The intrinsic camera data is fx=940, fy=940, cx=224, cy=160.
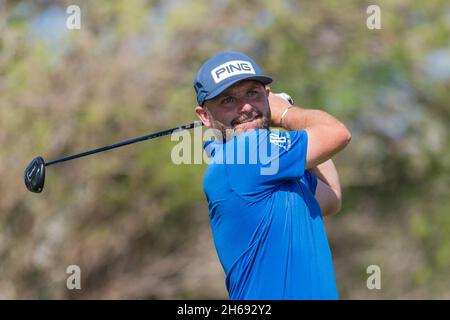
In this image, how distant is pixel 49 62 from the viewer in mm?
13852

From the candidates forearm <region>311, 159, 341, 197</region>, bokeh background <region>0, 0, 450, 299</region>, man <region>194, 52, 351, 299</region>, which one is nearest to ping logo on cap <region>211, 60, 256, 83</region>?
man <region>194, 52, 351, 299</region>

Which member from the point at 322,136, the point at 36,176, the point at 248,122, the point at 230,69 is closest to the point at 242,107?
the point at 248,122

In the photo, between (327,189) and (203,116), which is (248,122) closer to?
(203,116)

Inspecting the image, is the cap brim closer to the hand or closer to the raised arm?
the hand

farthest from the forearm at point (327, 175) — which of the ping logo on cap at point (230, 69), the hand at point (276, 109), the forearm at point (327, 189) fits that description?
the ping logo on cap at point (230, 69)

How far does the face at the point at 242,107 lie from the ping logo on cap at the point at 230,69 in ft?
0.18

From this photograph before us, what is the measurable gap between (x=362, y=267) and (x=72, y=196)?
20.1 ft

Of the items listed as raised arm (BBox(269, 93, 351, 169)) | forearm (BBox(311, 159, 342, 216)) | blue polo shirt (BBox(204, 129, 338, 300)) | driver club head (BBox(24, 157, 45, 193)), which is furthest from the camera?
driver club head (BBox(24, 157, 45, 193))

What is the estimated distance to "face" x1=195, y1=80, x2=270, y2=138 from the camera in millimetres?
4270

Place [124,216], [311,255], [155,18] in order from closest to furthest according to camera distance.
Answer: [311,255] → [124,216] → [155,18]
